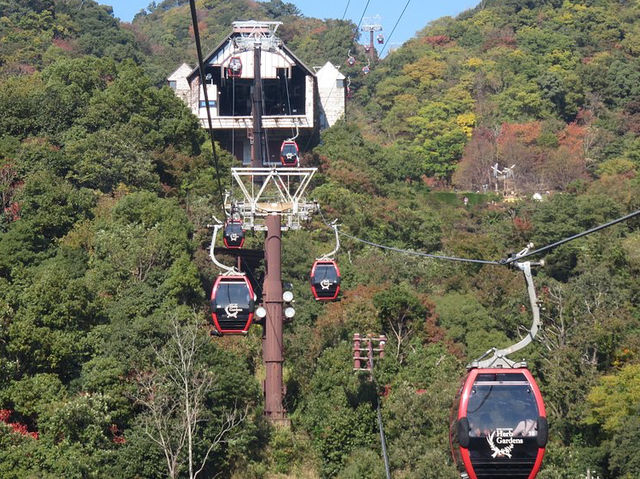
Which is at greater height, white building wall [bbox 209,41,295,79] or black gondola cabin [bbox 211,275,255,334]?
white building wall [bbox 209,41,295,79]

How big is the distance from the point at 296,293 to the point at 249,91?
18925 millimetres

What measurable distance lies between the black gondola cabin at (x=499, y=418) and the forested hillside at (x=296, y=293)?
11.5 metres

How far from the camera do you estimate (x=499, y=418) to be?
15.2 meters

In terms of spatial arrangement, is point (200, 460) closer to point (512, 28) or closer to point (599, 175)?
point (599, 175)

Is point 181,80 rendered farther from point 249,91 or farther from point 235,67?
point 235,67

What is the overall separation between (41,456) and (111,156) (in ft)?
55.2

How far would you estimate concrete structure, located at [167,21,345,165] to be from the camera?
50.1 m

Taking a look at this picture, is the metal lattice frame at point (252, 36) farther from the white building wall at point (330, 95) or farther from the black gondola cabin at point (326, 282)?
the black gondola cabin at point (326, 282)

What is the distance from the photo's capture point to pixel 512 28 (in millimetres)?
80375

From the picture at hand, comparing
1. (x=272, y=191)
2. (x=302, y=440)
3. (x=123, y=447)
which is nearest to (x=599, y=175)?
(x=272, y=191)

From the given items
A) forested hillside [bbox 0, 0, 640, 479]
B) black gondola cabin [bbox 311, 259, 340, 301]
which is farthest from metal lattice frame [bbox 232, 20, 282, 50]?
black gondola cabin [bbox 311, 259, 340, 301]

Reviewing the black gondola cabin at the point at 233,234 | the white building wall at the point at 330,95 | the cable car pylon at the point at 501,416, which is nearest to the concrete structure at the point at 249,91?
the white building wall at the point at 330,95

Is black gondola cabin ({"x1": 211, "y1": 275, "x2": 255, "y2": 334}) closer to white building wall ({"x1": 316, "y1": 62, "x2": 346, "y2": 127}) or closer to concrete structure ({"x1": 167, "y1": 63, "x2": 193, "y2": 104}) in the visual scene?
concrete structure ({"x1": 167, "y1": 63, "x2": 193, "y2": 104})

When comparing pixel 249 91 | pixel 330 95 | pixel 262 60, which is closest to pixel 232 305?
pixel 262 60
